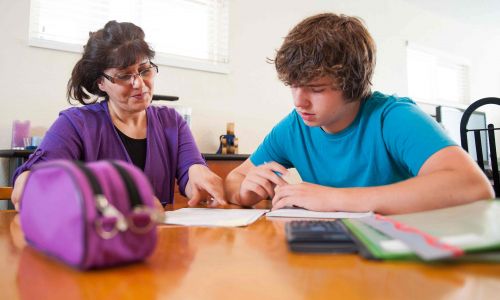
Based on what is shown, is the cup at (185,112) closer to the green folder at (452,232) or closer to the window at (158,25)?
the window at (158,25)

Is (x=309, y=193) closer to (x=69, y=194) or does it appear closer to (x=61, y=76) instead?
(x=69, y=194)

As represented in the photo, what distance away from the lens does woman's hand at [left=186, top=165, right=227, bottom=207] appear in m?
1.15

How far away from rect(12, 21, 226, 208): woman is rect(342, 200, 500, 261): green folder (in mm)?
684

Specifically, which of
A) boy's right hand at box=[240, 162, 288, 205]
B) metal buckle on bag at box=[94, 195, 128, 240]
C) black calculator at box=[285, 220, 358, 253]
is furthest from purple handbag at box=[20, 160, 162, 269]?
boy's right hand at box=[240, 162, 288, 205]

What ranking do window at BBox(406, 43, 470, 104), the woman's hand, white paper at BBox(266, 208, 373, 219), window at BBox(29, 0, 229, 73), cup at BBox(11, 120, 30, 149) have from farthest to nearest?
window at BBox(406, 43, 470, 104) < window at BBox(29, 0, 229, 73) < cup at BBox(11, 120, 30, 149) < the woman's hand < white paper at BBox(266, 208, 373, 219)

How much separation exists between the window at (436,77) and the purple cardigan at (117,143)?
4.10 meters

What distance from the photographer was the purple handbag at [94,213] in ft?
1.18

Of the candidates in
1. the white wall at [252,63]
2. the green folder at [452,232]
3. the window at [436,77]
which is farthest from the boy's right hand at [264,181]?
the window at [436,77]

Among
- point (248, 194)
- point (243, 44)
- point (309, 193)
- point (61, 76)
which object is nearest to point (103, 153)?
point (248, 194)

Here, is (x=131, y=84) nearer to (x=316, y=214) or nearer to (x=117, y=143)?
(x=117, y=143)

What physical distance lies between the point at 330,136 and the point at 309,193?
0.38m

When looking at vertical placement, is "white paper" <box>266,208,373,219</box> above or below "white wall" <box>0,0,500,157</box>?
below

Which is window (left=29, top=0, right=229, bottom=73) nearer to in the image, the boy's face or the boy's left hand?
the boy's face

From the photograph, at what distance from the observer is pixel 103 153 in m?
1.28
